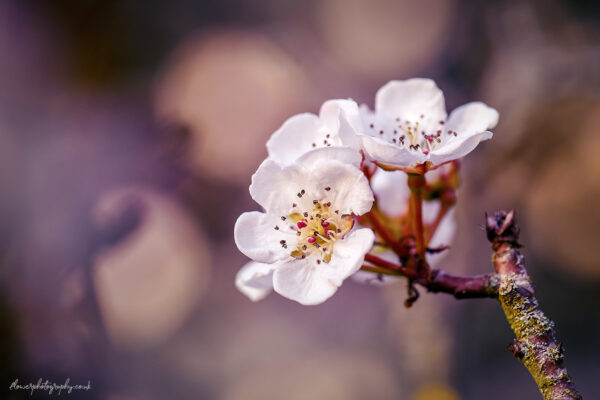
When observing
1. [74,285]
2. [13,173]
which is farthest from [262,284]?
[13,173]

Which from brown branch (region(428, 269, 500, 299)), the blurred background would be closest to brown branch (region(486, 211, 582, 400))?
brown branch (region(428, 269, 500, 299))

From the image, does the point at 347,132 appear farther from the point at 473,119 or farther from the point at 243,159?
the point at 243,159

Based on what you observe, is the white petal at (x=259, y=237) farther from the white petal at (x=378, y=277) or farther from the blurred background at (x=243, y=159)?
the blurred background at (x=243, y=159)

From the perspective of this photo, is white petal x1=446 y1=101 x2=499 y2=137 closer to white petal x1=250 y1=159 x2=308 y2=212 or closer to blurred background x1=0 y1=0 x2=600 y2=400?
white petal x1=250 y1=159 x2=308 y2=212

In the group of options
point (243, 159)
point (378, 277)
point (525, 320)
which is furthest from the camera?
point (243, 159)

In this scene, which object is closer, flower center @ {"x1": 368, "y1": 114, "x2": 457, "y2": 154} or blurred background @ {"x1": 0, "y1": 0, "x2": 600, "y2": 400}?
flower center @ {"x1": 368, "y1": 114, "x2": 457, "y2": 154}

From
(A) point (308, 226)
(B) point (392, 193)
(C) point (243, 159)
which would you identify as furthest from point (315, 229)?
(C) point (243, 159)
